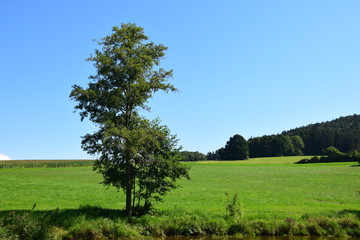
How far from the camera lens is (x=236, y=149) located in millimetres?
153375

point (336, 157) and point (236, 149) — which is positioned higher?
point (236, 149)

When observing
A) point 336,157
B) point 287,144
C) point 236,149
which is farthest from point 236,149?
point 336,157

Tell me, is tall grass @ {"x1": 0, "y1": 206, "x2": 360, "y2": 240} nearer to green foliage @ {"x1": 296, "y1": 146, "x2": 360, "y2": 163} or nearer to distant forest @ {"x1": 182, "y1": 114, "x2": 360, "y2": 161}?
green foliage @ {"x1": 296, "y1": 146, "x2": 360, "y2": 163}

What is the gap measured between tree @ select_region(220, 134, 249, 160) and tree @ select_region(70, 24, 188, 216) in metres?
Answer: 132

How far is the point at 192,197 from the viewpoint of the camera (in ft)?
109

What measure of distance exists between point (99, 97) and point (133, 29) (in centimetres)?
554

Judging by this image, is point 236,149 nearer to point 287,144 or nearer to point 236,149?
point 236,149

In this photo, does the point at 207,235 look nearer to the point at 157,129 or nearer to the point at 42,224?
the point at 157,129

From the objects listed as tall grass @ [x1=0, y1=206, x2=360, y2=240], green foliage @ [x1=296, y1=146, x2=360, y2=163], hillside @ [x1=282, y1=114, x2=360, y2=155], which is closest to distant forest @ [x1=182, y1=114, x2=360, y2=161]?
hillside @ [x1=282, y1=114, x2=360, y2=155]

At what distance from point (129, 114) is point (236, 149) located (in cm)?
13411

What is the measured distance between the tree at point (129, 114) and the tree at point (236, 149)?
132 metres

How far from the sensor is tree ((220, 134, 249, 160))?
500 ft

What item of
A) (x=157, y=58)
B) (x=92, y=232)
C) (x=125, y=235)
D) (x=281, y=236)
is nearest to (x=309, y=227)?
(x=281, y=236)

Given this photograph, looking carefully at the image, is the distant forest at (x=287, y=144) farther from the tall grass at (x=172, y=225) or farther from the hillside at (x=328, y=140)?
the tall grass at (x=172, y=225)
